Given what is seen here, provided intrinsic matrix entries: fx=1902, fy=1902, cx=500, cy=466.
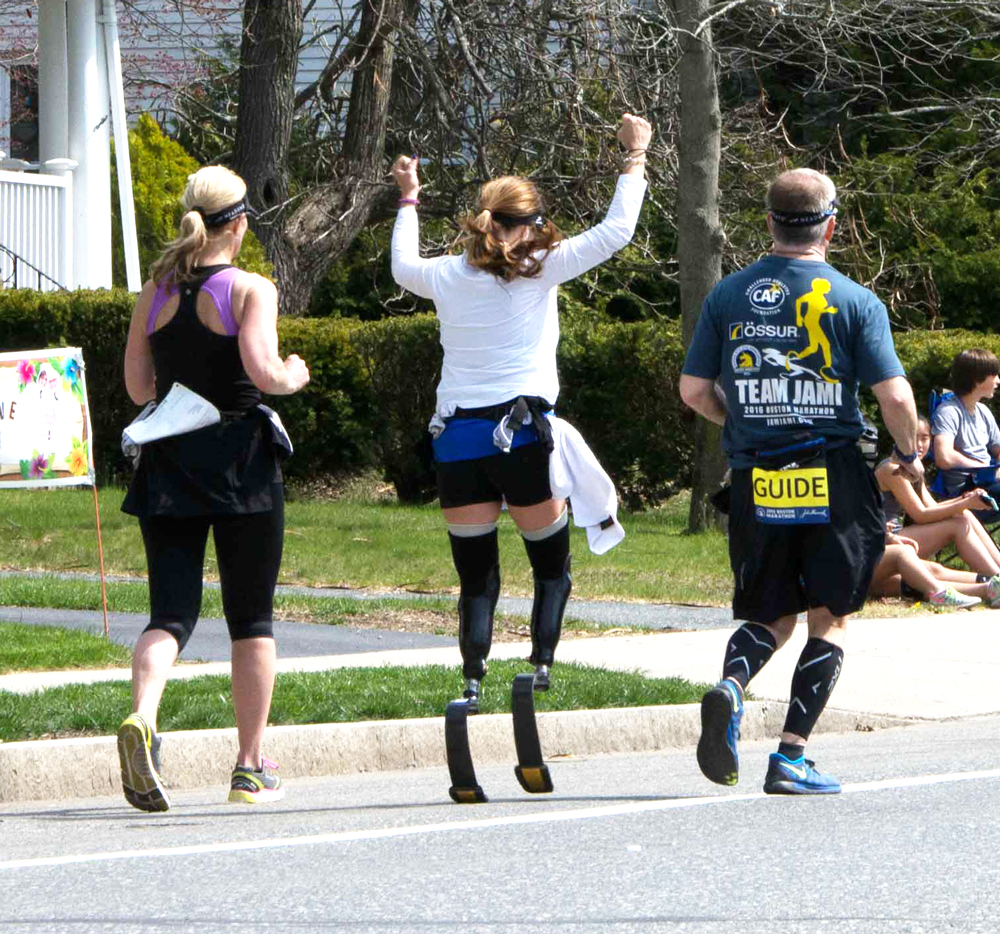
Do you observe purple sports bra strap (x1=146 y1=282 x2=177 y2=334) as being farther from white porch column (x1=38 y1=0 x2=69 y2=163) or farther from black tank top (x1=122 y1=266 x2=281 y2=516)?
white porch column (x1=38 y1=0 x2=69 y2=163)

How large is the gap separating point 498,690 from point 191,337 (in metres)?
2.65

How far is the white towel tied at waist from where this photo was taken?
652cm

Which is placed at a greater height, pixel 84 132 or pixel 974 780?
pixel 84 132

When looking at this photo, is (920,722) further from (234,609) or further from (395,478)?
(395,478)

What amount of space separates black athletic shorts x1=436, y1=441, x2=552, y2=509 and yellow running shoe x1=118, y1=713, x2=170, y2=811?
1.44 metres

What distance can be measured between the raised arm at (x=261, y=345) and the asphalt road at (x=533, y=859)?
1357 mm

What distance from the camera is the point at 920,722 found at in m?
8.17

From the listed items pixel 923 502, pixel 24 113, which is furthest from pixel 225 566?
pixel 24 113

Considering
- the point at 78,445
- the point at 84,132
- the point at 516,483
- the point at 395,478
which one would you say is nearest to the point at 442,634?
the point at 78,445

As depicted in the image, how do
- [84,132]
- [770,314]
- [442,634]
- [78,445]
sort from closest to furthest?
[770,314] < [78,445] < [442,634] < [84,132]

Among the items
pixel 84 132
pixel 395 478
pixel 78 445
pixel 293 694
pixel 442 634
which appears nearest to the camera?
pixel 293 694

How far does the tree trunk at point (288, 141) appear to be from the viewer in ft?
61.9

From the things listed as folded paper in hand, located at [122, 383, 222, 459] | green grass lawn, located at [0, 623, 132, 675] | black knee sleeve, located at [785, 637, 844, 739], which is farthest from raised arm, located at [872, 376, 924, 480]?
green grass lawn, located at [0, 623, 132, 675]

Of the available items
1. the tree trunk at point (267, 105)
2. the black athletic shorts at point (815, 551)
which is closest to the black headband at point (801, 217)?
the black athletic shorts at point (815, 551)
